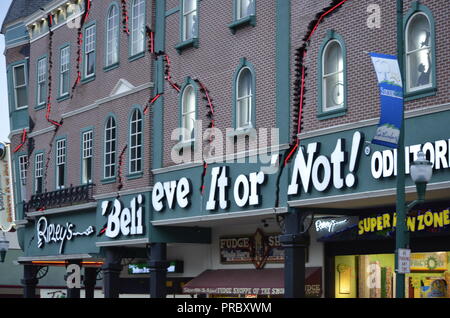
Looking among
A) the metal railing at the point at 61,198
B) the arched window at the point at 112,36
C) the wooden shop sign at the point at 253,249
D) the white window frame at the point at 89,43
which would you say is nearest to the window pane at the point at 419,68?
the wooden shop sign at the point at 253,249

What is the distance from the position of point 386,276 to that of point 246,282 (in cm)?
525

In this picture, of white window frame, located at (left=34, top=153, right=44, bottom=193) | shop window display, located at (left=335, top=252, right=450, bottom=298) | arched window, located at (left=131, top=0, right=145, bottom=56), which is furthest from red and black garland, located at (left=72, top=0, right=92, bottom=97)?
shop window display, located at (left=335, top=252, right=450, bottom=298)

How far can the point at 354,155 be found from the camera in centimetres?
2022

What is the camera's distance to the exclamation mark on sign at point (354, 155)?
66.1 feet

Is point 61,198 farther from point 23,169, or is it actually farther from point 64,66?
point 64,66

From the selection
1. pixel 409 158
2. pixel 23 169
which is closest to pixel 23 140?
pixel 23 169

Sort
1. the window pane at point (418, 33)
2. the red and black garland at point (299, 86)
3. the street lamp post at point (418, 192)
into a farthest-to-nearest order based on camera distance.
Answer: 1. the red and black garland at point (299, 86)
2. the window pane at point (418, 33)
3. the street lamp post at point (418, 192)

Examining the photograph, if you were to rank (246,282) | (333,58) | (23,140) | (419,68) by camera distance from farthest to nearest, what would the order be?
(23,140)
(246,282)
(333,58)
(419,68)

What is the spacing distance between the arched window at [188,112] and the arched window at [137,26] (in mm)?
3388

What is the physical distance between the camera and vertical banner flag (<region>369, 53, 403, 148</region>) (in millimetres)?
16438

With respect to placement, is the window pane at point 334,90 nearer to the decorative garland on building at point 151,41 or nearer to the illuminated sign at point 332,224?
the illuminated sign at point 332,224

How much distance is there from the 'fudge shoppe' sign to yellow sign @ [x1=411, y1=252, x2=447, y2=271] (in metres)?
3.15

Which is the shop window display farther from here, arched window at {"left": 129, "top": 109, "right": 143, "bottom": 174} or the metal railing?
the metal railing
